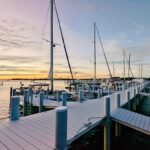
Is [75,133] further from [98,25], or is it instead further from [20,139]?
[98,25]

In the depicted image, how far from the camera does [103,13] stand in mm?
15023

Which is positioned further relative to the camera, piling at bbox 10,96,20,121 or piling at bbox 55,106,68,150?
piling at bbox 10,96,20,121

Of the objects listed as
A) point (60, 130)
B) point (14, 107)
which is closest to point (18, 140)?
point (60, 130)

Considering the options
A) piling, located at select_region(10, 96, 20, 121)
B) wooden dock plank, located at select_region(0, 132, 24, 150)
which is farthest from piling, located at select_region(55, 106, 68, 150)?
piling, located at select_region(10, 96, 20, 121)

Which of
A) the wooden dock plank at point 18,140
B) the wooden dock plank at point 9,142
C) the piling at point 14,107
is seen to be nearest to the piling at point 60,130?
the wooden dock plank at point 18,140

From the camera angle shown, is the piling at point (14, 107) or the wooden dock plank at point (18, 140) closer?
the wooden dock plank at point (18, 140)

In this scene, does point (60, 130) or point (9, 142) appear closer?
point (60, 130)

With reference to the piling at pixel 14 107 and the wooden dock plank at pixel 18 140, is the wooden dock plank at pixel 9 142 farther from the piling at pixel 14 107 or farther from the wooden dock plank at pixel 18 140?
the piling at pixel 14 107

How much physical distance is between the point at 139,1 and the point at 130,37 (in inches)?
393

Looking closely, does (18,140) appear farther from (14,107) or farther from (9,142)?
(14,107)

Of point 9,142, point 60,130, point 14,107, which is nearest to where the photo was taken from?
point 60,130

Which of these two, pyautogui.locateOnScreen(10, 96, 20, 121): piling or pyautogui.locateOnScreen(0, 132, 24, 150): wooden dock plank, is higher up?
pyautogui.locateOnScreen(10, 96, 20, 121): piling

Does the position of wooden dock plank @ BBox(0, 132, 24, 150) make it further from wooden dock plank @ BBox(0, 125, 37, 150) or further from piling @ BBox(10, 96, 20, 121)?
piling @ BBox(10, 96, 20, 121)

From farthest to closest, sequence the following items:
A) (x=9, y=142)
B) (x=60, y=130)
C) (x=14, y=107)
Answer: (x=14, y=107), (x=9, y=142), (x=60, y=130)
